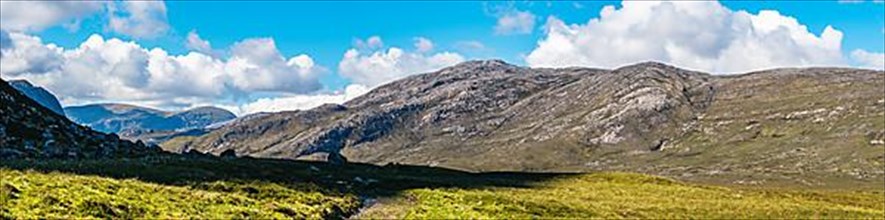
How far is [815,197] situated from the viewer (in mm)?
80938

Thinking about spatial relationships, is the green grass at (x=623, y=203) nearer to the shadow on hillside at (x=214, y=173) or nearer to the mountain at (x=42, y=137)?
the shadow on hillside at (x=214, y=173)

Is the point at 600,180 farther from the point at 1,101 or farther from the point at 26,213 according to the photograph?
the point at 26,213

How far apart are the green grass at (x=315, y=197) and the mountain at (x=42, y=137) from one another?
7.86m

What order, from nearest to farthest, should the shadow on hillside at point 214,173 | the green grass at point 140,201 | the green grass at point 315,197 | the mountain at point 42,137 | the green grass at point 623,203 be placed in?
the green grass at point 140,201 → the green grass at point 315,197 → the green grass at point 623,203 → the shadow on hillside at point 214,173 → the mountain at point 42,137

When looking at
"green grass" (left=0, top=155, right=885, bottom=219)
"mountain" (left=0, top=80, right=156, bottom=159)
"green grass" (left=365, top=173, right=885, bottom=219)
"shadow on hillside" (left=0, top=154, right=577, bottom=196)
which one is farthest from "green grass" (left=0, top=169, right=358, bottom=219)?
"mountain" (left=0, top=80, right=156, bottom=159)

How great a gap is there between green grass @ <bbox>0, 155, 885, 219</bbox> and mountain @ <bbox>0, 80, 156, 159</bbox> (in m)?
7.86

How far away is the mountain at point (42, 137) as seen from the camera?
64244 mm

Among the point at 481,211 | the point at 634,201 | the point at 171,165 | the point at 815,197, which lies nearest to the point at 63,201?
the point at 481,211

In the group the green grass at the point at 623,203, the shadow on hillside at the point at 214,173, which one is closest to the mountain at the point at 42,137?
the shadow on hillside at the point at 214,173

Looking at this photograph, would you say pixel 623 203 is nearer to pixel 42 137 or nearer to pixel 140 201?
pixel 140 201

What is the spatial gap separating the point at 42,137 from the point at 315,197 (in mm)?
33123

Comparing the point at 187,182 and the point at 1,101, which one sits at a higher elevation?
the point at 1,101

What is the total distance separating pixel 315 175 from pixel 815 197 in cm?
5078

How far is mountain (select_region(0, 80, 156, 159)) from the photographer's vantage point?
6424 centimetres
